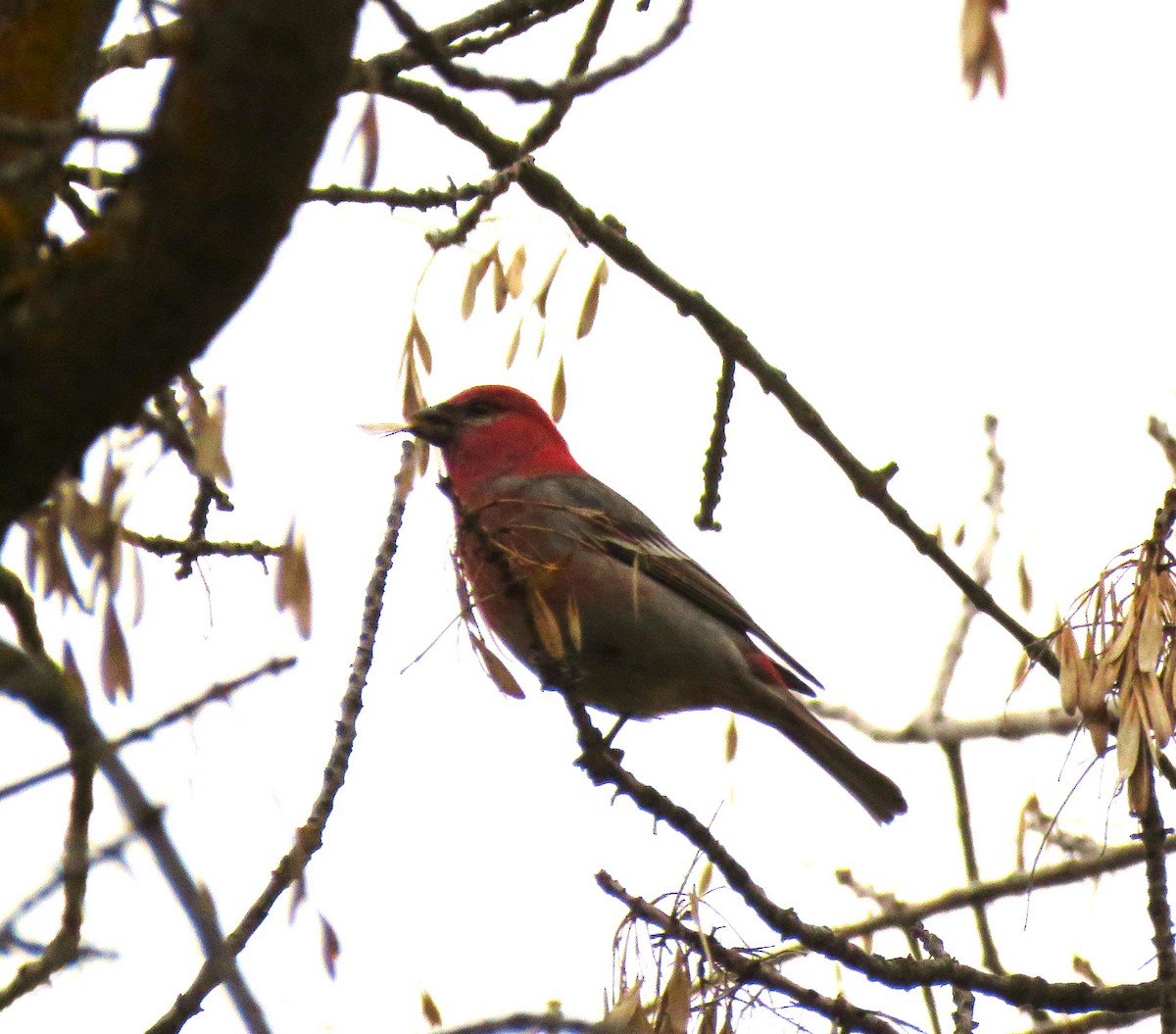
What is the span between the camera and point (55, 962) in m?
2.41

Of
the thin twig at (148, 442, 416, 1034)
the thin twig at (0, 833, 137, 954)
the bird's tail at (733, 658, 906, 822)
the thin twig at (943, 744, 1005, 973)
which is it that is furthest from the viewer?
the bird's tail at (733, 658, 906, 822)

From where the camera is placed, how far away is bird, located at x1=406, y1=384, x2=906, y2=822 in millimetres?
5145

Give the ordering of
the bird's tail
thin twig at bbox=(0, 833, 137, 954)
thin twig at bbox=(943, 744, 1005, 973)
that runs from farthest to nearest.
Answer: the bird's tail, thin twig at bbox=(943, 744, 1005, 973), thin twig at bbox=(0, 833, 137, 954)

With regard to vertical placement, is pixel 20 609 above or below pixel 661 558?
below

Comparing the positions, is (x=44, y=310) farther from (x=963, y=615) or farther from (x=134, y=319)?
(x=963, y=615)

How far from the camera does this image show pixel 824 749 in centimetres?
586

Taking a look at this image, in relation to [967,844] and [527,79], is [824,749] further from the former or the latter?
[527,79]

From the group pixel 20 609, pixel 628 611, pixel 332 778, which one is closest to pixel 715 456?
pixel 628 611

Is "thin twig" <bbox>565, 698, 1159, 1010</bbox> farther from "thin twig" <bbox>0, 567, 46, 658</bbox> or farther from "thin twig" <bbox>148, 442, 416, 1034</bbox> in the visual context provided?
"thin twig" <bbox>0, 567, 46, 658</bbox>

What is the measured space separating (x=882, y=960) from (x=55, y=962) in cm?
211

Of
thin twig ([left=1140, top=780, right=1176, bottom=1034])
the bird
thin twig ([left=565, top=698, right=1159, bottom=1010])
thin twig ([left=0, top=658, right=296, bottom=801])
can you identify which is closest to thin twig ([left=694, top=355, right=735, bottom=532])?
the bird

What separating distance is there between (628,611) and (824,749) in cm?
108

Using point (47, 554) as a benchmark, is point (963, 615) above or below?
above

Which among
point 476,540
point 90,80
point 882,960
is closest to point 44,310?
point 90,80
